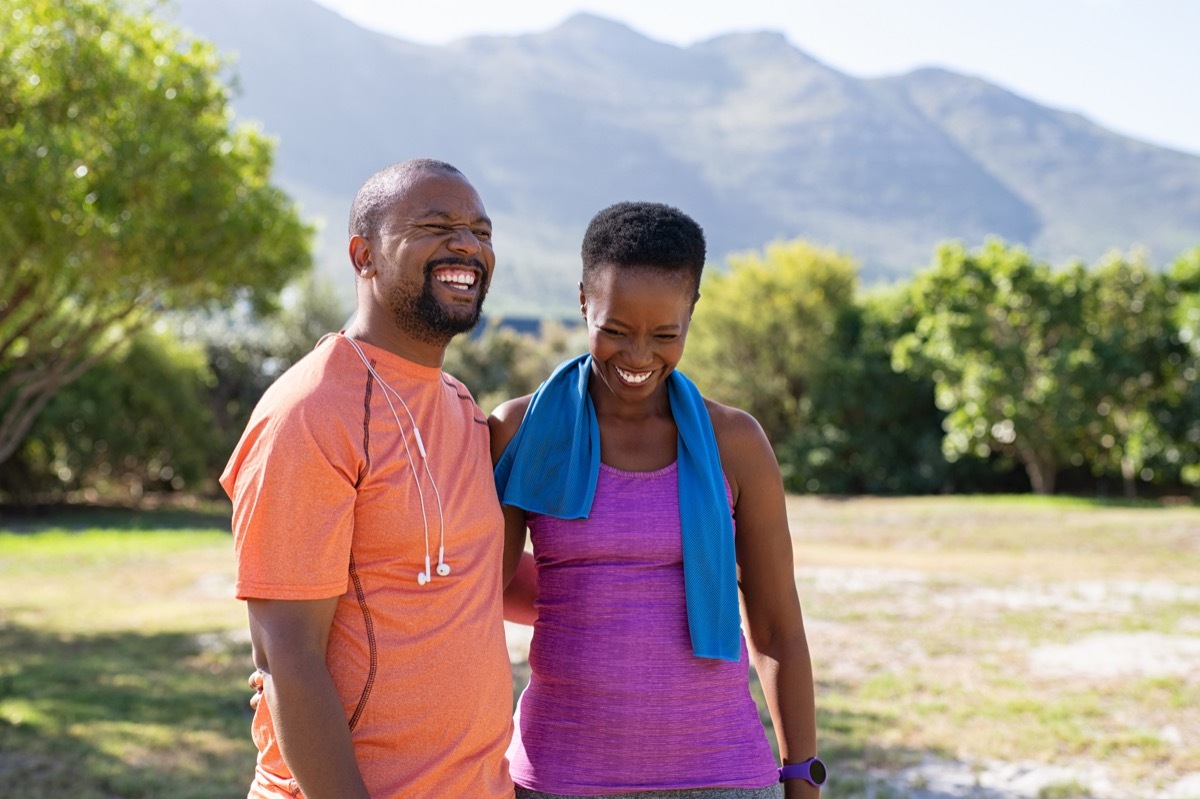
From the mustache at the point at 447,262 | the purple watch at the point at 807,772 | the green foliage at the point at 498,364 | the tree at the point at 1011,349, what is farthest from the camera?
the green foliage at the point at 498,364

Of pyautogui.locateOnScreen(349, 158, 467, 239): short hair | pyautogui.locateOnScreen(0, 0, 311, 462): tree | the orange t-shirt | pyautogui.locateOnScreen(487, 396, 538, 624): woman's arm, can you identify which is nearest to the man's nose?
pyautogui.locateOnScreen(349, 158, 467, 239): short hair

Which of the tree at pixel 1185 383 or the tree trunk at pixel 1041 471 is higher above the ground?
the tree at pixel 1185 383

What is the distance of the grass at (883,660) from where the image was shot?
21.2ft

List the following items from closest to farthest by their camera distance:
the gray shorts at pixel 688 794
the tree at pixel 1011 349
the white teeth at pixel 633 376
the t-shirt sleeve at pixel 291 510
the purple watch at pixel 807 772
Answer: the t-shirt sleeve at pixel 291 510 < the gray shorts at pixel 688 794 < the white teeth at pixel 633 376 < the purple watch at pixel 807 772 < the tree at pixel 1011 349

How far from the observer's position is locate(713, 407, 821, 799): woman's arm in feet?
8.16

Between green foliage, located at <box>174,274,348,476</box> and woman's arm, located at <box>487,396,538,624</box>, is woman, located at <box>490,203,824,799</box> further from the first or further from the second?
green foliage, located at <box>174,274,348,476</box>

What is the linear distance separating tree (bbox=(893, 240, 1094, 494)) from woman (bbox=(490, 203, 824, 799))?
2242 cm

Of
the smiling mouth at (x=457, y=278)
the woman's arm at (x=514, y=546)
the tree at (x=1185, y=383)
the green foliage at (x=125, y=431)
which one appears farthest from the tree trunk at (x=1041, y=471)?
the smiling mouth at (x=457, y=278)

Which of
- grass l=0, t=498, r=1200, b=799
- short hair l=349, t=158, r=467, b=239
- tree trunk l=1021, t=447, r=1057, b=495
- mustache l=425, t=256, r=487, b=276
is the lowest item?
grass l=0, t=498, r=1200, b=799

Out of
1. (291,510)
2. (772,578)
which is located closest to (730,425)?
(772,578)

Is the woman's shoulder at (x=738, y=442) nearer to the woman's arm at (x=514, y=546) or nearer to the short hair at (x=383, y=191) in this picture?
the woman's arm at (x=514, y=546)

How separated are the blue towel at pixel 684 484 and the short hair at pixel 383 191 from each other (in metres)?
0.54

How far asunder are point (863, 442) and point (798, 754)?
89.6 feet

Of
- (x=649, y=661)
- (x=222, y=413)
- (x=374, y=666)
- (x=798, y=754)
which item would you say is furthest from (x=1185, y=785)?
(x=222, y=413)
